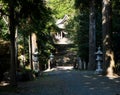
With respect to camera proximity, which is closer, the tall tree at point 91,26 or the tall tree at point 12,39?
the tall tree at point 12,39

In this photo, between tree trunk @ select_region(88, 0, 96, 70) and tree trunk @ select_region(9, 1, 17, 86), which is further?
tree trunk @ select_region(88, 0, 96, 70)

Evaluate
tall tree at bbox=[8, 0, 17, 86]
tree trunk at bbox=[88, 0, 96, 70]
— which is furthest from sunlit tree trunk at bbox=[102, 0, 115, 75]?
tree trunk at bbox=[88, 0, 96, 70]

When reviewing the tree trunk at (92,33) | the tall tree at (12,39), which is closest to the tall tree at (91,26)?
the tree trunk at (92,33)

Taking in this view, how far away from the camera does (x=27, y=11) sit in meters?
20.0

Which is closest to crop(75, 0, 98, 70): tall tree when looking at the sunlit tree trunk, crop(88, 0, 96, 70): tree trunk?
crop(88, 0, 96, 70): tree trunk

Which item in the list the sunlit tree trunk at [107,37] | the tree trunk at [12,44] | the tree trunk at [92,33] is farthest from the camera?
the tree trunk at [92,33]

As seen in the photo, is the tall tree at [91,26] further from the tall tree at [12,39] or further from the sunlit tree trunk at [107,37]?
the tall tree at [12,39]

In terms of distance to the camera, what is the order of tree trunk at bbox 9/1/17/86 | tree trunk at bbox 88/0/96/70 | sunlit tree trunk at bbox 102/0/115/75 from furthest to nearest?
tree trunk at bbox 88/0/96/70, sunlit tree trunk at bbox 102/0/115/75, tree trunk at bbox 9/1/17/86

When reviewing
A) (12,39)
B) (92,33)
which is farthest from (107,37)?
(92,33)

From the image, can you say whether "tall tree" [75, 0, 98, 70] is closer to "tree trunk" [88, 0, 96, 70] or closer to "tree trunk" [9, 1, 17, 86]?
"tree trunk" [88, 0, 96, 70]

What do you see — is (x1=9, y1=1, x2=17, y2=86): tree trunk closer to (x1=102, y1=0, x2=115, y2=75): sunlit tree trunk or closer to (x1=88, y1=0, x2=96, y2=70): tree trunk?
(x1=102, y1=0, x2=115, y2=75): sunlit tree trunk

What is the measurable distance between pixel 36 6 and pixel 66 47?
172 feet

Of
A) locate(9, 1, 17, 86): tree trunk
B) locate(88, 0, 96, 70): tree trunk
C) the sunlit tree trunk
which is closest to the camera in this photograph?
locate(9, 1, 17, 86): tree trunk

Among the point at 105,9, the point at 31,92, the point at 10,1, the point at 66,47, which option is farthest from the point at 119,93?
the point at 66,47
